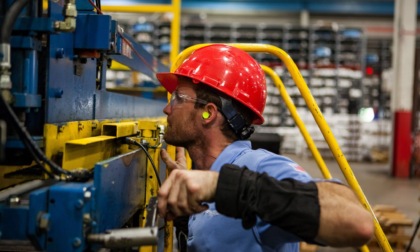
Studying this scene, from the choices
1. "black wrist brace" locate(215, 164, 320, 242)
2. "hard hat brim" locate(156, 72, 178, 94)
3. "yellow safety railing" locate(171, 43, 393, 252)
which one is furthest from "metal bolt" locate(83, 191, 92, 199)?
"yellow safety railing" locate(171, 43, 393, 252)

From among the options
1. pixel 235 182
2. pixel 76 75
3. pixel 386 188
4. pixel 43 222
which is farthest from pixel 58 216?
pixel 386 188

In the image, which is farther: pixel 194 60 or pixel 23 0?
pixel 194 60

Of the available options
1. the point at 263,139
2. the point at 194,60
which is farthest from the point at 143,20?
the point at 194,60

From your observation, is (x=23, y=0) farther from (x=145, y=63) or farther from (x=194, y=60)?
(x=145, y=63)

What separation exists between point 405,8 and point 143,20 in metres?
7.76

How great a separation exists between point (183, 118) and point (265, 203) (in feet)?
2.24

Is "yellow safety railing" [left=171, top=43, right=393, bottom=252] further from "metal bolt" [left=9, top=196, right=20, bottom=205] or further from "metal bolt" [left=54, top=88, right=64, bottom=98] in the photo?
"metal bolt" [left=9, top=196, right=20, bottom=205]

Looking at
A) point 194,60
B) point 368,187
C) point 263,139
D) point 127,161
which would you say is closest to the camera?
point 127,161

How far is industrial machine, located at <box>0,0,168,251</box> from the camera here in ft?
3.99

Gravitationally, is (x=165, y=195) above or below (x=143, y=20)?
below

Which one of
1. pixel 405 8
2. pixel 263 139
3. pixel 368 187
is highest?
pixel 405 8

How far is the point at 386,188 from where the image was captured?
9.36 m

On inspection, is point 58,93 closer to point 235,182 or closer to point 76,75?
point 76,75

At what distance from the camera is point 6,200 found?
131 centimetres
